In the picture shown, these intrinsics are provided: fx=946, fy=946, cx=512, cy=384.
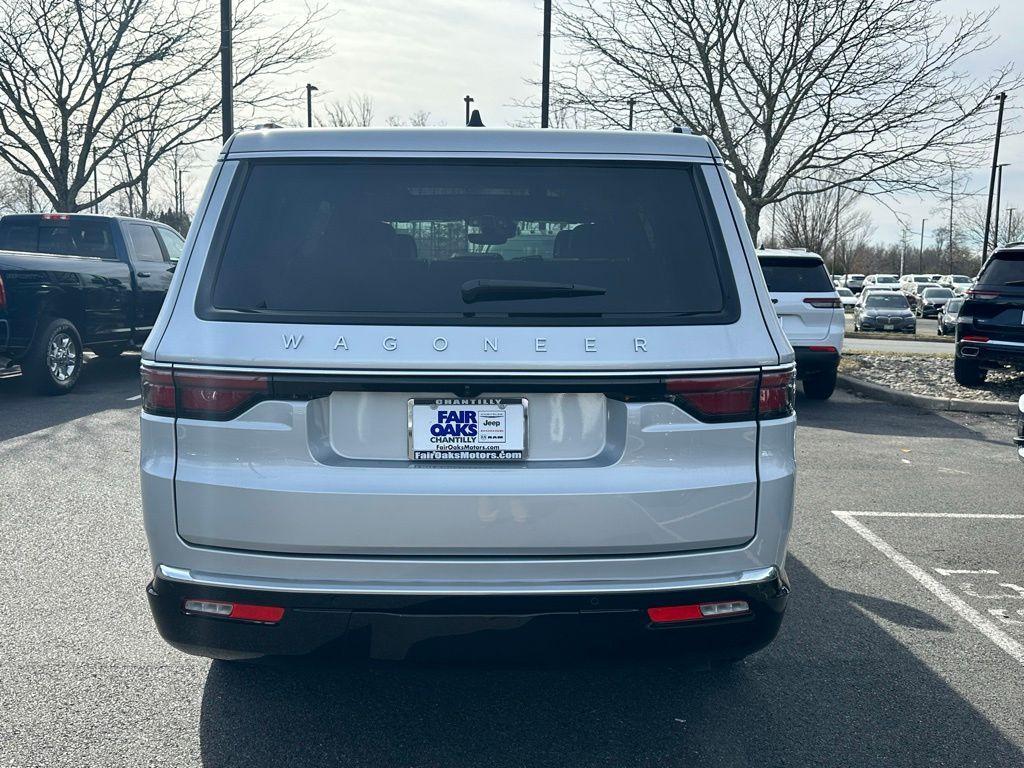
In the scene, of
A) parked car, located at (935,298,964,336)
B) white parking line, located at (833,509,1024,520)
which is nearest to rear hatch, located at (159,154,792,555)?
white parking line, located at (833,509,1024,520)

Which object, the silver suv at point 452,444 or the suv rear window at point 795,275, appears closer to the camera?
the silver suv at point 452,444

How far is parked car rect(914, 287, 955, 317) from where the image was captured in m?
47.3

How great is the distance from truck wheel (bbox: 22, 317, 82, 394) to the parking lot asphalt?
5.30 m

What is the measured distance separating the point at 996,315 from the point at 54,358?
1062 centimetres

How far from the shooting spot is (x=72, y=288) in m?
10.5

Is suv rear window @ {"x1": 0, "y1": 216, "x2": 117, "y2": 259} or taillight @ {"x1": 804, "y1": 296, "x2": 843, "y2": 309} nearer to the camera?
taillight @ {"x1": 804, "y1": 296, "x2": 843, "y2": 309}

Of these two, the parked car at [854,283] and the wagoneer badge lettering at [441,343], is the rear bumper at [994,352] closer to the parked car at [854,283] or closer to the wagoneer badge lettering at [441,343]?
the wagoneer badge lettering at [441,343]

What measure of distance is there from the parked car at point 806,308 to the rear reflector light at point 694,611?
8.14m

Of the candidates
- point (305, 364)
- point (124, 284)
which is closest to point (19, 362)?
point (124, 284)

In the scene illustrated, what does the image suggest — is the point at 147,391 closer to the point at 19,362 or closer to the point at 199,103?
the point at 19,362

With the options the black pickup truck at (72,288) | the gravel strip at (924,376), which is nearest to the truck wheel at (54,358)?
the black pickup truck at (72,288)

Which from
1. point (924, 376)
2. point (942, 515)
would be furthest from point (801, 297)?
point (942, 515)

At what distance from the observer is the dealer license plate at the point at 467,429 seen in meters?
2.61

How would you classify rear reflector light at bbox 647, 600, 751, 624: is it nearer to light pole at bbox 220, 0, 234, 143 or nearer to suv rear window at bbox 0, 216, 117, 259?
suv rear window at bbox 0, 216, 117, 259
